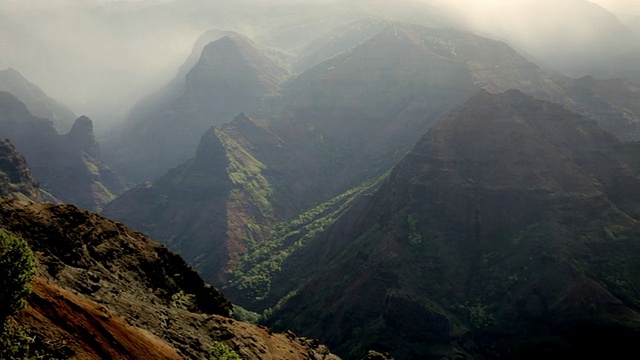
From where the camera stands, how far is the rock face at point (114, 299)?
59719mm

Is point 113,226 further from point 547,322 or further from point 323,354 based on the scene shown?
point 547,322

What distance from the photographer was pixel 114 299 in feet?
254

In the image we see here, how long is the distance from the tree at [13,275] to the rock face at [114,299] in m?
3.96

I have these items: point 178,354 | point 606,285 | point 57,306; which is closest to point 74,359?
point 57,306

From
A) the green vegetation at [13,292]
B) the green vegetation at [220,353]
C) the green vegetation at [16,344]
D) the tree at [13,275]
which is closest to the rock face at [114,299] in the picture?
the green vegetation at [16,344]

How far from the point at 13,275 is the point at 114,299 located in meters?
27.4

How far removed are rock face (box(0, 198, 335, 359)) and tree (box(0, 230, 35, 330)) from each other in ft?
13.0

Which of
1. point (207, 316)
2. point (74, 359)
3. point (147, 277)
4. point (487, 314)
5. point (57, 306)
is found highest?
point (57, 306)

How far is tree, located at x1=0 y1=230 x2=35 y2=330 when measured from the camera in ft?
166

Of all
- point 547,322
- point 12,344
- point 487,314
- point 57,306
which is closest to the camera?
point 12,344

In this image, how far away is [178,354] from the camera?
240 feet

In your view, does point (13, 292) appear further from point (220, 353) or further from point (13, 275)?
point (220, 353)

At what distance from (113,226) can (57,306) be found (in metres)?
39.5

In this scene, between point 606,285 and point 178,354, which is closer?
point 178,354
